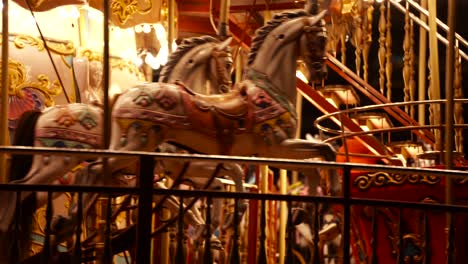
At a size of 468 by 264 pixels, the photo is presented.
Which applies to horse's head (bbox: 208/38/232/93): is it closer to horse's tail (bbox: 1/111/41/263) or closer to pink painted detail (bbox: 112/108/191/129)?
pink painted detail (bbox: 112/108/191/129)

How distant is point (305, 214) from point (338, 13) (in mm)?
3141

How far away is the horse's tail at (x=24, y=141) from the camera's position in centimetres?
607

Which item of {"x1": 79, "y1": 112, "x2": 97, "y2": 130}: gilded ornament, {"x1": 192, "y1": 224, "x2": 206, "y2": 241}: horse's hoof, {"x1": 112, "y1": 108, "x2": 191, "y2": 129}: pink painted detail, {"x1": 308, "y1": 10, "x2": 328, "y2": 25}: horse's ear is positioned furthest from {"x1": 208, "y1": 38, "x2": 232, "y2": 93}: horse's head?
{"x1": 79, "y1": 112, "x2": 97, "y2": 130}: gilded ornament

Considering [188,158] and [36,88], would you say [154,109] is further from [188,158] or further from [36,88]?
[36,88]

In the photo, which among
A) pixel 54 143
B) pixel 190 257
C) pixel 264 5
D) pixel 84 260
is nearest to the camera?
pixel 54 143

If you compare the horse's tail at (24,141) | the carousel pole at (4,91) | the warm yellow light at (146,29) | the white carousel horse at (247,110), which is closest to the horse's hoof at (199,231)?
the white carousel horse at (247,110)

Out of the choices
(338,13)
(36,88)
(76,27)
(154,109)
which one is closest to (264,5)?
(338,13)

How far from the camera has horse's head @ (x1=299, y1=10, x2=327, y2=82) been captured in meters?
6.46

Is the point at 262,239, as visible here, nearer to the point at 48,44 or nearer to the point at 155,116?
the point at 155,116

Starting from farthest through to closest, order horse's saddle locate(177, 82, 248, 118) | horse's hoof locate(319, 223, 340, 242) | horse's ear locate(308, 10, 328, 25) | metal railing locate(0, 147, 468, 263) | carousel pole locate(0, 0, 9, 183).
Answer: horse's hoof locate(319, 223, 340, 242), horse's ear locate(308, 10, 328, 25), horse's saddle locate(177, 82, 248, 118), carousel pole locate(0, 0, 9, 183), metal railing locate(0, 147, 468, 263)

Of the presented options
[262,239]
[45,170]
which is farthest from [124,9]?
[262,239]

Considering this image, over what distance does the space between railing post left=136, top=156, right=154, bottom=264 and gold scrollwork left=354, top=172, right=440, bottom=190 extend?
80.8 inches

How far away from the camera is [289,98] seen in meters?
6.45

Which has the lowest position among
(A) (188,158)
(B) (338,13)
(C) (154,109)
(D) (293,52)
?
(A) (188,158)
